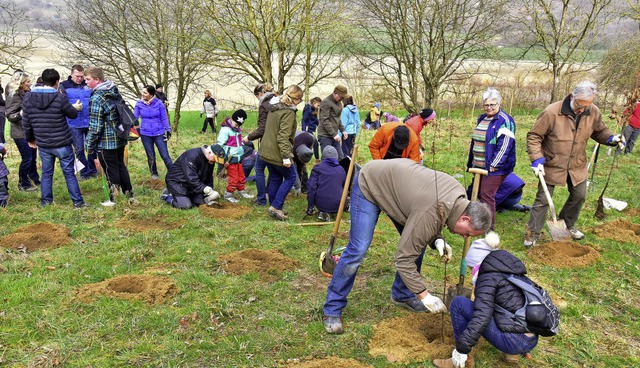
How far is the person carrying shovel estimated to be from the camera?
Result: 111 inches

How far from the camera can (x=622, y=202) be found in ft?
23.0

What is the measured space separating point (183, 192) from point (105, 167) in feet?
3.75

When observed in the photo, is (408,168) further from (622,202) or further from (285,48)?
(285,48)

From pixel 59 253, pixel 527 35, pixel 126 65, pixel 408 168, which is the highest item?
pixel 527 35

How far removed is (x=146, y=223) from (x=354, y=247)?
3.69 metres

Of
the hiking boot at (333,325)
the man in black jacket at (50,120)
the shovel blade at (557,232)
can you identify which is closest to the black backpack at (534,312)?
the hiking boot at (333,325)

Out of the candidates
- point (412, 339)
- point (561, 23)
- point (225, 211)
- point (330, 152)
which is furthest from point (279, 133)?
point (561, 23)

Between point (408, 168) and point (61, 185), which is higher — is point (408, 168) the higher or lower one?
the higher one

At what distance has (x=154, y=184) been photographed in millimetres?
7988

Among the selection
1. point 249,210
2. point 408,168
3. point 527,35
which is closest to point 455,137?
point 527,35

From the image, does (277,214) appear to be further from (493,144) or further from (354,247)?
(354,247)

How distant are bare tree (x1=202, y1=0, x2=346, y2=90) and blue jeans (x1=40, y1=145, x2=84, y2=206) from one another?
7502 millimetres

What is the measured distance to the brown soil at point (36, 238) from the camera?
198 inches

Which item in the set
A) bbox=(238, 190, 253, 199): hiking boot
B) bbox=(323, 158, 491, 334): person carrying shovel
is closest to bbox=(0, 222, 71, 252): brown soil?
bbox=(238, 190, 253, 199): hiking boot
